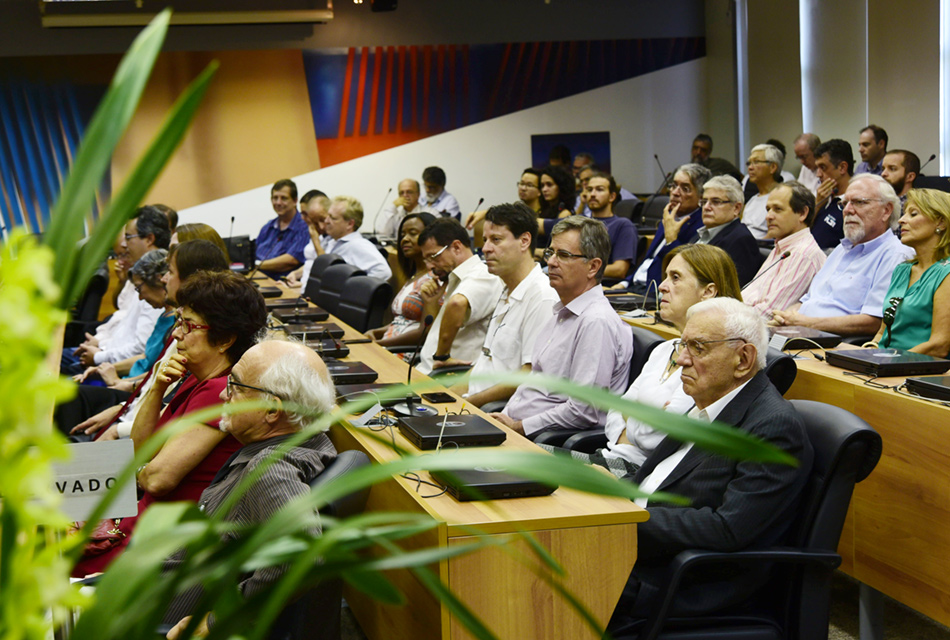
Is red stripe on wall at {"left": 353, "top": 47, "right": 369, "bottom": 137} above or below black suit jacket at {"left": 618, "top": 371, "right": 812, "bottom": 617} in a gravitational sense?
above

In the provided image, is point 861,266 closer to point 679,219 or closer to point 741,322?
point 679,219

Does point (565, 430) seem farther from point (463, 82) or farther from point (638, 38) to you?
point (638, 38)

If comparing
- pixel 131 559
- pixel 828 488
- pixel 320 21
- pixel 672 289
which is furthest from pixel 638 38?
pixel 131 559

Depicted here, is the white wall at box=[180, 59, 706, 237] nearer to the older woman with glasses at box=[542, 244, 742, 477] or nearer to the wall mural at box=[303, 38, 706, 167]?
the wall mural at box=[303, 38, 706, 167]

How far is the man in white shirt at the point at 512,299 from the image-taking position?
363 cm

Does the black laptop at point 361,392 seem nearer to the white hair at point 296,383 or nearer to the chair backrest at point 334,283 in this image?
the white hair at point 296,383

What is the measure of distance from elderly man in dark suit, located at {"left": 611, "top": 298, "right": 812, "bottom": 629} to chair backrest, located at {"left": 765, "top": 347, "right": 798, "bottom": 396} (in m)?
0.27

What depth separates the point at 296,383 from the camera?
211 centimetres

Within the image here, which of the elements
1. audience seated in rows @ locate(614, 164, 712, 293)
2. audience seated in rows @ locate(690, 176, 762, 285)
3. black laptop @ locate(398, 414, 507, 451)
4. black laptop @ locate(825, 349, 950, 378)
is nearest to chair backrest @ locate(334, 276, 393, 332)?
audience seated in rows @ locate(614, 164, 712, 293)

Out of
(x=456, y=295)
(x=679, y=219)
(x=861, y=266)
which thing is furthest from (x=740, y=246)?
(x=456, y=295)

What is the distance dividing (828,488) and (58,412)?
3.59 metres

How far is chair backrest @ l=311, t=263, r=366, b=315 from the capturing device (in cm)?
559

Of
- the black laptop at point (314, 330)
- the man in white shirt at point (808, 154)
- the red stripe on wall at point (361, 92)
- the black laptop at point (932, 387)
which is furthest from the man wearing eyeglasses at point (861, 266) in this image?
the red stripe on wall at point (361, 92)

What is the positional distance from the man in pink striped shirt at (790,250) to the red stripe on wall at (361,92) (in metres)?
6.81
